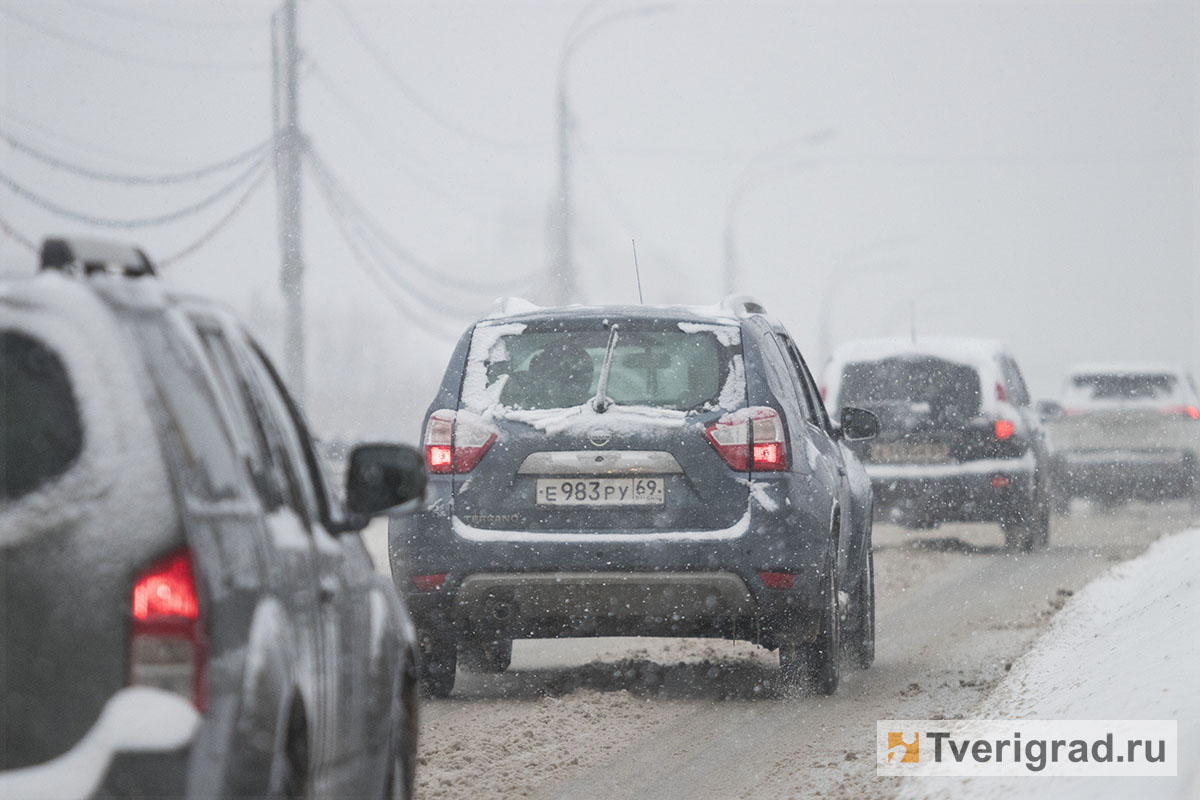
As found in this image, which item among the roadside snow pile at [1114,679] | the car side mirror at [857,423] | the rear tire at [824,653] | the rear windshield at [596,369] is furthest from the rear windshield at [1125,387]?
the rear windshield at [596,369]

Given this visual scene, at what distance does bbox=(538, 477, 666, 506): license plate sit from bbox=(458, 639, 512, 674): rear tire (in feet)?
5.41

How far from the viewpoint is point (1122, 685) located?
6926 millimetres

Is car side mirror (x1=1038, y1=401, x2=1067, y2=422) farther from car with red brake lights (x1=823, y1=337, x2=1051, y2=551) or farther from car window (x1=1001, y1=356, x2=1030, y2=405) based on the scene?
car with red brake lights (x1=823, y1=337, x2=1051, y2=551)

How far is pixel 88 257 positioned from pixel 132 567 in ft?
2.35

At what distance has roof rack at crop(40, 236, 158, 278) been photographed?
3621 mm

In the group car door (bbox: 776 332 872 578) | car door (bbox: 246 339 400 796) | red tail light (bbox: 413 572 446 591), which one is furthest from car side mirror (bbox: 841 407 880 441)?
car door (bbox: 246 339 400 796)

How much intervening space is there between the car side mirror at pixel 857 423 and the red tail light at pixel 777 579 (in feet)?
6.70

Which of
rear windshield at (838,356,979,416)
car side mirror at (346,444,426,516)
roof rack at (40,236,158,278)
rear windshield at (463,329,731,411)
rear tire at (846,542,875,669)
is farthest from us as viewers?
rear windshield at (838,356,979,416)

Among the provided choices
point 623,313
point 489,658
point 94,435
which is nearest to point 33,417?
point 94,435

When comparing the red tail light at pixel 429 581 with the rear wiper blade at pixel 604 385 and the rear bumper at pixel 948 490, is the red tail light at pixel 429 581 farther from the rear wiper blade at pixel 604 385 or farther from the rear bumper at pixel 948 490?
the rear bumper at pixel 948 490

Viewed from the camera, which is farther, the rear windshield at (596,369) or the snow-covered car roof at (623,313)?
the snow-covered car roof at (623,313)

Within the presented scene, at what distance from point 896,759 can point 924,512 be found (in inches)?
386

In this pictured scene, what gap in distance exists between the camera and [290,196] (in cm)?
1981

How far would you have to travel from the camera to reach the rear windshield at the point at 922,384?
55.0ft
